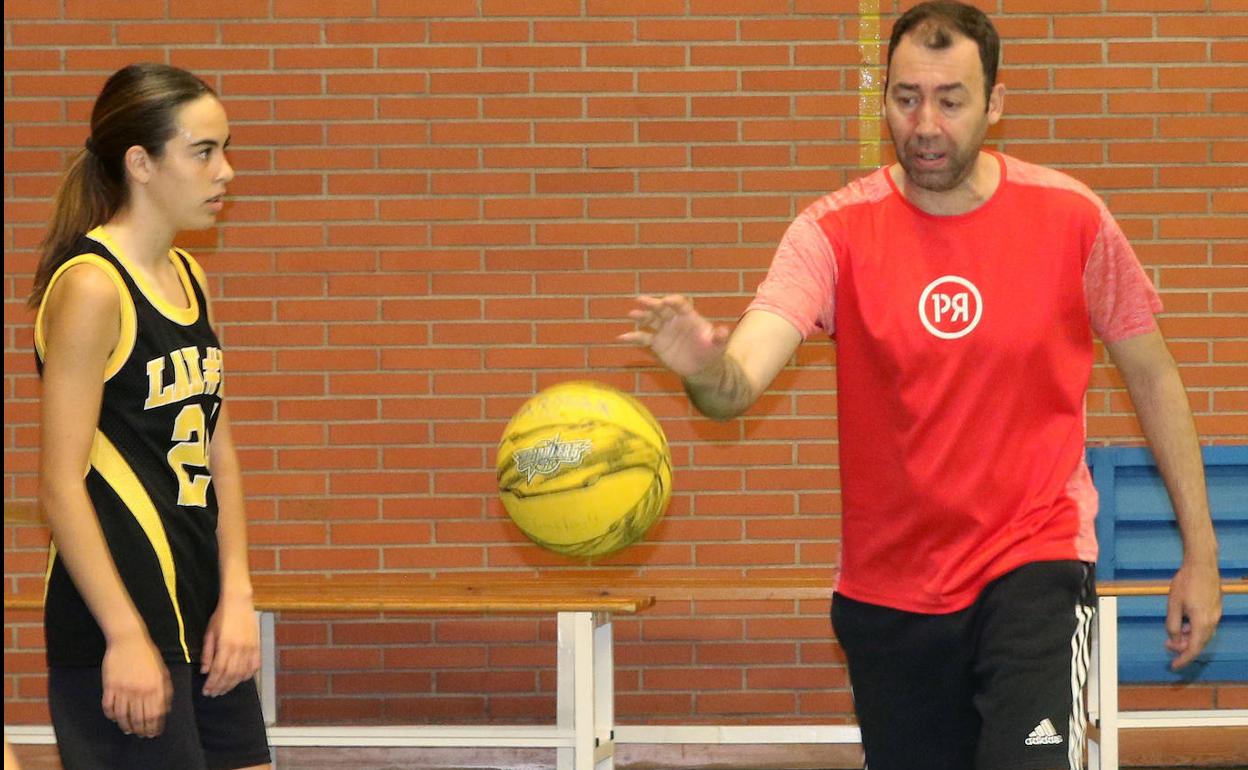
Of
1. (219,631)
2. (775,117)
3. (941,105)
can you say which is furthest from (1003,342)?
(775,117)

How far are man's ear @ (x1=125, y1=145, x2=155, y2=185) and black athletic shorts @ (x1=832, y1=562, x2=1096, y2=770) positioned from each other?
1.64 metres

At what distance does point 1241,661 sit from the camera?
214 inches

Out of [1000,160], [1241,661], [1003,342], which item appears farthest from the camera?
[1241,661]

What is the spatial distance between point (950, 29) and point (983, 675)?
1.24 meters

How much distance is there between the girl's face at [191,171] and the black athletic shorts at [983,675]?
5.01ft

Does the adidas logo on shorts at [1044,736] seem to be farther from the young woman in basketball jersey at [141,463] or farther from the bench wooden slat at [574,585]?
the bench wooden slat at [574,585]

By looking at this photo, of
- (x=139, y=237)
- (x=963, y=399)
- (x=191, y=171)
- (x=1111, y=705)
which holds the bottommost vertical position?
(x=1111, y=705)

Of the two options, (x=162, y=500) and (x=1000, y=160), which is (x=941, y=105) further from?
(x=162, y=500)

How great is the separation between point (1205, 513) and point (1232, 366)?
2.94m

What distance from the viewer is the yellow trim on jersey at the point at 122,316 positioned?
262cm

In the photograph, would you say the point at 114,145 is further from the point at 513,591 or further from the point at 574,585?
the point at 574,585

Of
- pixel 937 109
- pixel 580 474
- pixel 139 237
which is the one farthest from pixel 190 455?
pixel 937 109

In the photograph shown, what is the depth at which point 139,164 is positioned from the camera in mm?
2805

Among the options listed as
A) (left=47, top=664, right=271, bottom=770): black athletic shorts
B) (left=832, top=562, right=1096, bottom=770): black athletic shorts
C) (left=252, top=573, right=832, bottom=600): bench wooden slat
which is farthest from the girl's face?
(left=252, top=573, right=832, bottom=600): bench wooden slat
